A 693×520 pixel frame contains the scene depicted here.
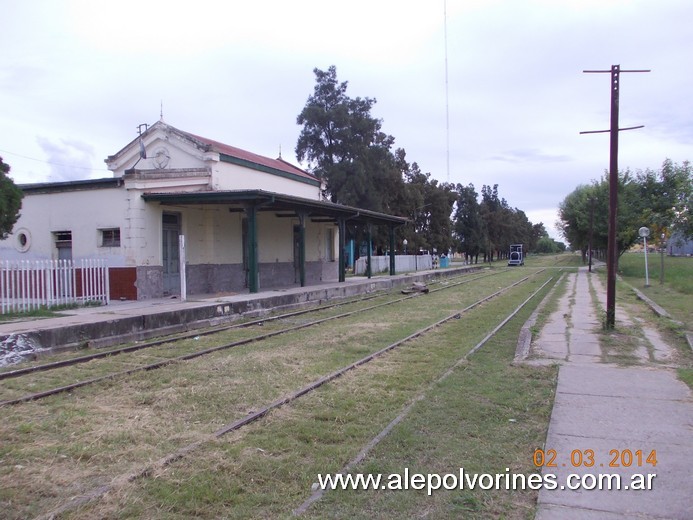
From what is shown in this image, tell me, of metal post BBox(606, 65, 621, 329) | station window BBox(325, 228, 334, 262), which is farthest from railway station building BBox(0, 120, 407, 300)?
metal post BBox(606, 65, 621, 329)

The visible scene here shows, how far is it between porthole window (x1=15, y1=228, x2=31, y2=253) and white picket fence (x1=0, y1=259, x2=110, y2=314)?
431 centimetres

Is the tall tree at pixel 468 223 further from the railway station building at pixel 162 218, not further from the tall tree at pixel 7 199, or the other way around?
the tall tree at pixel 7 199

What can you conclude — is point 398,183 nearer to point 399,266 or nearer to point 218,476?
point 399,266

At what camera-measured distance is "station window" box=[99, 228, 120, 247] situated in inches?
750

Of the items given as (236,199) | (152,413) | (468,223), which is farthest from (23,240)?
(468,223)

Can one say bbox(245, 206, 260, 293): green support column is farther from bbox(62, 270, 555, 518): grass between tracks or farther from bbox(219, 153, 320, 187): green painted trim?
bbox(62, 270, 555, 518): grass between tracks

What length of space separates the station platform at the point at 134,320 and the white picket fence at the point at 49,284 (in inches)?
31.4

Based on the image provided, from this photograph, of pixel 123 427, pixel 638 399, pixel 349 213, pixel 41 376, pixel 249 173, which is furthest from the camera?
pixel 349 213

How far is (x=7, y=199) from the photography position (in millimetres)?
15219

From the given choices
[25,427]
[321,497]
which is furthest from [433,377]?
[25,427]

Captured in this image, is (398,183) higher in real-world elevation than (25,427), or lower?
higher

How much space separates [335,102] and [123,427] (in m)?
45.7

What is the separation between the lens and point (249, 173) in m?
24.2

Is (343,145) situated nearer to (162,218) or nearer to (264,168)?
(264,168)
